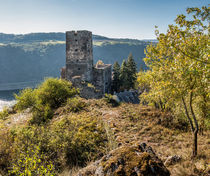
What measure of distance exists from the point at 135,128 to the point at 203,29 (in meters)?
7.16

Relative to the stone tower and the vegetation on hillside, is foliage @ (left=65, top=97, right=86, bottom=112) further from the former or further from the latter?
the vegetation on hillside

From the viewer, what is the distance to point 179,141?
9.33m

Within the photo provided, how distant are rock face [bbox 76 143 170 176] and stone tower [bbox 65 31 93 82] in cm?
2567

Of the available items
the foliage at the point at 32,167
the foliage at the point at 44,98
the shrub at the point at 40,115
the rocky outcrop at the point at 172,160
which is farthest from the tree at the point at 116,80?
the foliage at the point at 32,167

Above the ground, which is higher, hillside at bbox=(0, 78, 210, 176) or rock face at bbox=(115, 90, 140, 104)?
hillside at bbox=(0, 78, 210, 176)

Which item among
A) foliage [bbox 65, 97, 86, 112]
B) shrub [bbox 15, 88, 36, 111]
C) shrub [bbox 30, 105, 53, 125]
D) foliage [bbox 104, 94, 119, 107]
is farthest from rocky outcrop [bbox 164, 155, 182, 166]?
shrub [bbox 15, 88, 36, 111]

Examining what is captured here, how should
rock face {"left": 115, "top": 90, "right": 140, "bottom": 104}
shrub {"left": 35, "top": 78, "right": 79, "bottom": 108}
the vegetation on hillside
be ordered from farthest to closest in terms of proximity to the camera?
1. the vegetation on hillside
2. rock face {"left": 115, "top": 90, "right": 140, "bottom": 104}
3. shrub {"left": 35, "top": 78, "right": 79, "bottom": 108}

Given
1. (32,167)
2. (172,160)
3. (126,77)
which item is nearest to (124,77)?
(126,77)

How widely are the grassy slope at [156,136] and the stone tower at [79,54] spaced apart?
1627cm

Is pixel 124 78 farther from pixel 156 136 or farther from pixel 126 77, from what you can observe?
pixel 156 136

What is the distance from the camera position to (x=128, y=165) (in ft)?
12.6

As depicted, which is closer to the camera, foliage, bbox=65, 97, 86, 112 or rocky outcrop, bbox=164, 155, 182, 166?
rocky outcrop, bbox=164, 155, 182, 166

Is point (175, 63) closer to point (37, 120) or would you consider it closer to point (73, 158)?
point (73, 158)

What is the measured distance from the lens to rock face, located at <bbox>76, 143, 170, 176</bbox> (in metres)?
3.71
